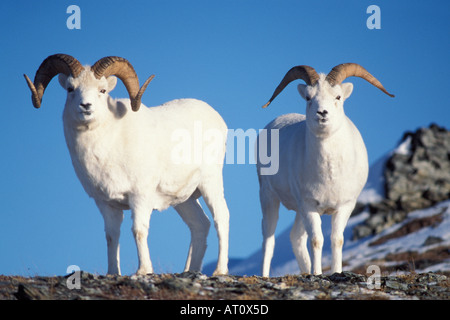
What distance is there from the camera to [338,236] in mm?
14055

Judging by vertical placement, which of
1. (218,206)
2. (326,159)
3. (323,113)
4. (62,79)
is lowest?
(218,206)

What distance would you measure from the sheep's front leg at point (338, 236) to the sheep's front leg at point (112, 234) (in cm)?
437

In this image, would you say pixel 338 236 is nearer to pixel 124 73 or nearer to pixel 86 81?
pixel 124 73

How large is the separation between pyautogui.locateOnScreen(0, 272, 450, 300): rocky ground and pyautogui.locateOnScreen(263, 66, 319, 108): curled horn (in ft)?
13.6

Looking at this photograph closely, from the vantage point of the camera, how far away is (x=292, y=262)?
187 feet

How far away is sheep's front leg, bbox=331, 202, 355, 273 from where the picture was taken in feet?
45.8

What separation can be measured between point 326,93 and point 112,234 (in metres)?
5.16

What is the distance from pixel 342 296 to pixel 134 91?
6259mm

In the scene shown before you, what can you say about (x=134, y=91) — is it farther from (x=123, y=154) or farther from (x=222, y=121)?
(x=222, y=121)

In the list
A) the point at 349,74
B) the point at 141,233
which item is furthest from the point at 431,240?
the point at 141,233

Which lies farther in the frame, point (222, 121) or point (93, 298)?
point (222, 121)

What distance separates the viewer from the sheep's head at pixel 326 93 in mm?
13453

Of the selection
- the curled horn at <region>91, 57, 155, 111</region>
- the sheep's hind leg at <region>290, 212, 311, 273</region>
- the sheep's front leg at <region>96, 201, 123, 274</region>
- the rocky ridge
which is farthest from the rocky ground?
the rocky ridge
